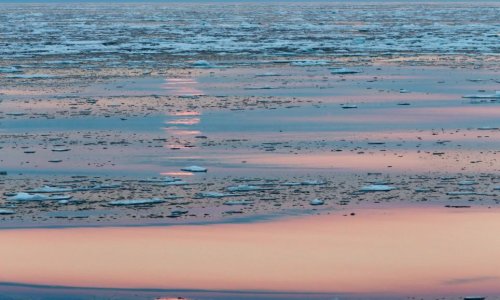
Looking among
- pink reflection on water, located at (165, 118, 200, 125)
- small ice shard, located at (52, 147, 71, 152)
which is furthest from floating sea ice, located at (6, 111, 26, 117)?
small ice shard, located at (52, 147, 71, 152)

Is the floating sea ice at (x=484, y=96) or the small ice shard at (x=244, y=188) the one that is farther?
the floating sea ice at (x=484, y=96)

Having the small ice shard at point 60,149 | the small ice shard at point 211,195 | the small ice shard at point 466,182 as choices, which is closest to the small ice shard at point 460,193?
the small ice shard at point 466,182

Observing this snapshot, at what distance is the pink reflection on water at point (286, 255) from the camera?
6.07 m

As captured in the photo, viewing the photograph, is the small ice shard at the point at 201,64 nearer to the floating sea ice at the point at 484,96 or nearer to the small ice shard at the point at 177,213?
the floating sea ice at the point at 484,96

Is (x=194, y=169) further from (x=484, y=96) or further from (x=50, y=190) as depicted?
(x=484, y=96)

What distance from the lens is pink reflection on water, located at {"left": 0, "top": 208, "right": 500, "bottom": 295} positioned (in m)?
6.07

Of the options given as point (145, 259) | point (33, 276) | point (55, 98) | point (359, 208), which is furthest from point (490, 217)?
point (55, 98)

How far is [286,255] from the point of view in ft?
21.8

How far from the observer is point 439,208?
25.8ft

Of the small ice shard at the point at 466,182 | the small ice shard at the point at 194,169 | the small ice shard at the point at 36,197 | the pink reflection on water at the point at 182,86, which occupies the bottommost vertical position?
the small ice shard at the point at 36,197

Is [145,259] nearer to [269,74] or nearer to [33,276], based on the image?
[33,276]

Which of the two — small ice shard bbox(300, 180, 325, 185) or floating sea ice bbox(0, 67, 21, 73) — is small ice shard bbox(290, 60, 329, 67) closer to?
floating sea ice bbox(0, 67, 21, 73)

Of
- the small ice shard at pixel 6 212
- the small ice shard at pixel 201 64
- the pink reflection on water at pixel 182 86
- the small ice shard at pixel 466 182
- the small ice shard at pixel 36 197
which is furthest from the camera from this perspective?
the small ice shard at pixel 201 64

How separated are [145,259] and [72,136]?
5.23m
